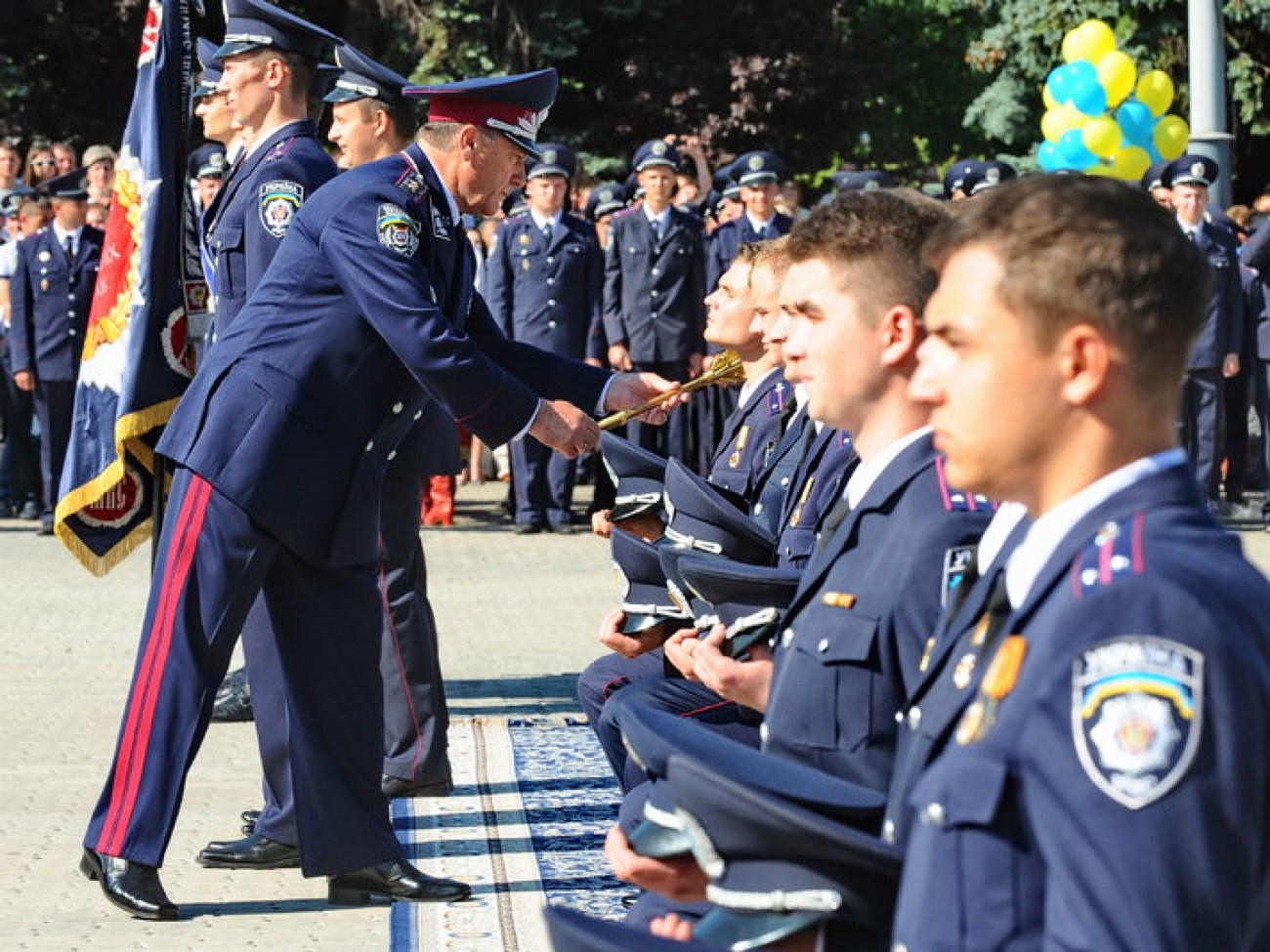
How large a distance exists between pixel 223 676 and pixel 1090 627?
3594 millimetres

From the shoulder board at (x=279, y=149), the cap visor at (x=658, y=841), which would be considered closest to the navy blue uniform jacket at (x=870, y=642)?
the cap visor at (x=658, y=841)

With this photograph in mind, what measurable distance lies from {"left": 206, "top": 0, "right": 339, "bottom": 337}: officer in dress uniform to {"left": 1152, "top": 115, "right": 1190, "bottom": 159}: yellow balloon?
12.1 metres

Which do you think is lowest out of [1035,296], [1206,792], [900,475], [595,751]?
[595,751]

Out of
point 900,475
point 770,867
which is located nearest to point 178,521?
point 900,475

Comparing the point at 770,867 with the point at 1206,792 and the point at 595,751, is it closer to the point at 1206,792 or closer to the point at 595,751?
the point at 1206,792

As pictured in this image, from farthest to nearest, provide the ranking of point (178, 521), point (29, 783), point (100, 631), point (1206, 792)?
point (100, 631)
point (29, 783)
point (178, 521)
point (1206, 792)

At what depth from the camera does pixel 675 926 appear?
9.47ft

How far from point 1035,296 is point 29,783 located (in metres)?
5.51

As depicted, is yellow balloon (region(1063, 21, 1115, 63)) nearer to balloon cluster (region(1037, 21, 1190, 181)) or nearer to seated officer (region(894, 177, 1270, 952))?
balloon cluster (region(1037, 21, 1190, 181))

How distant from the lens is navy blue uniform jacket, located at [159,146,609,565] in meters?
5.41

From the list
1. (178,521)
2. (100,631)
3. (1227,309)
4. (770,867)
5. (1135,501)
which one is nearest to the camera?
(1135,501)

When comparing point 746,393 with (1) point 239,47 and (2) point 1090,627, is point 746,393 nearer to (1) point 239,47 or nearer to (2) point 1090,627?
(1) point 239,47

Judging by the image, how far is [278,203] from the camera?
615cm

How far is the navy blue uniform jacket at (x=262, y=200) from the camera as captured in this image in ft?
20.1
